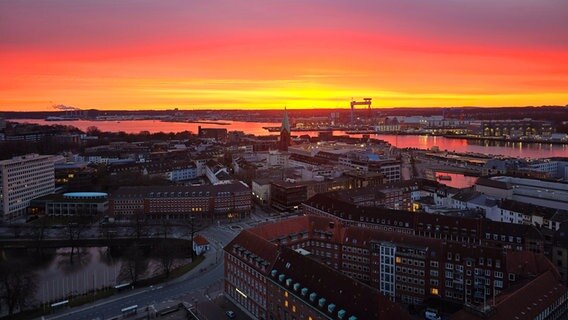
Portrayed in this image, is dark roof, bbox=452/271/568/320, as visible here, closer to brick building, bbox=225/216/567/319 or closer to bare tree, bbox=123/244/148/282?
brick building, bbox=225/216/567/319

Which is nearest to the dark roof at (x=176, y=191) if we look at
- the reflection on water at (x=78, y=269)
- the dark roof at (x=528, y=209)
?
the reflection on water at (x=78, y=269)

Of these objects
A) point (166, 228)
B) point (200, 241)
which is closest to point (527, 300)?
point (200, 241)

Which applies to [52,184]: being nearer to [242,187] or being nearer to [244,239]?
[242,187]

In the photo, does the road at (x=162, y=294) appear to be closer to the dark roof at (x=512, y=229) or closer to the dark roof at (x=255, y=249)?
the dark roof at (x=255, y=249)

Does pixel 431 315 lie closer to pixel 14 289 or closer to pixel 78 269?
pixel 14 289

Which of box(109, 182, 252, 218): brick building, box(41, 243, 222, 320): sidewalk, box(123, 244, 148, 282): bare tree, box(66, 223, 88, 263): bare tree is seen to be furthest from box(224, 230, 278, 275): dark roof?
box(109, 182, 252, 218): brick building
